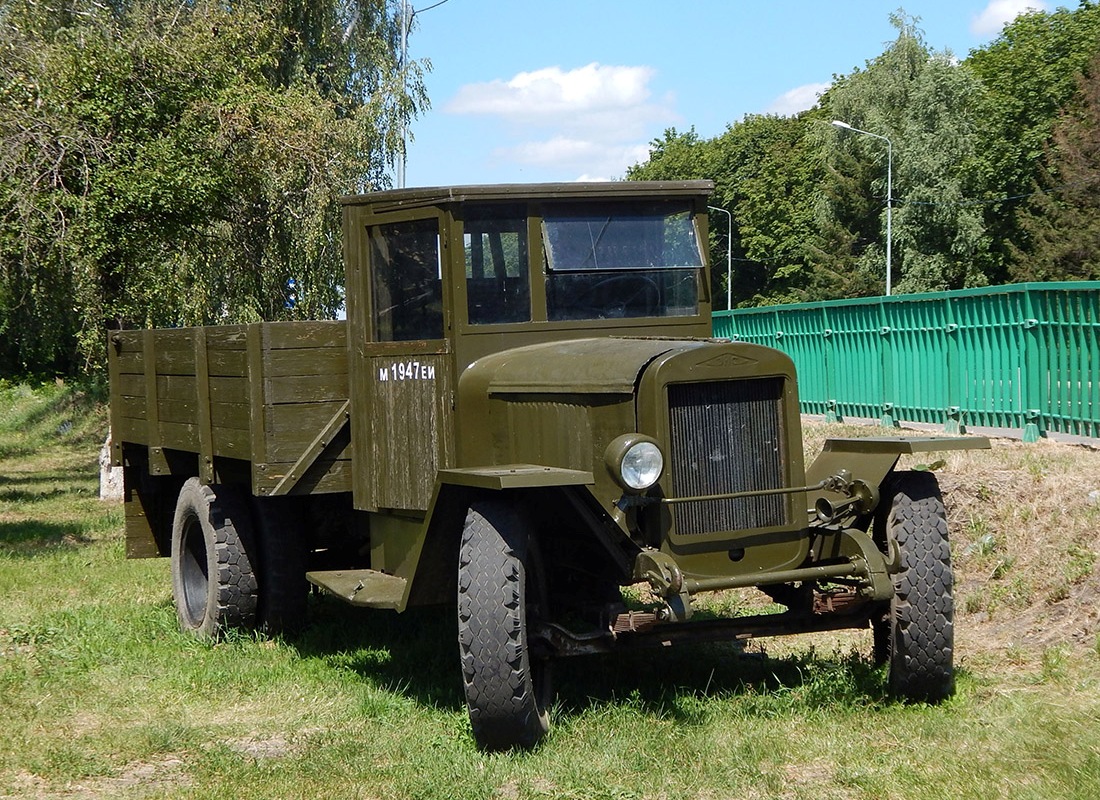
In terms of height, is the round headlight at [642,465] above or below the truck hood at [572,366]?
below

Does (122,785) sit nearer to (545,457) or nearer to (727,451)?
(545,457)

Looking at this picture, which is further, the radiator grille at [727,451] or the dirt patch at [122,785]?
the radiator grille at [727,451]

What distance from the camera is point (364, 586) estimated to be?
22.9 feet

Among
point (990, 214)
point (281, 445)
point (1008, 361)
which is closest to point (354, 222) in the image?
point (281, 445)

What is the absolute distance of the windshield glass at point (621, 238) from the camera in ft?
22.0

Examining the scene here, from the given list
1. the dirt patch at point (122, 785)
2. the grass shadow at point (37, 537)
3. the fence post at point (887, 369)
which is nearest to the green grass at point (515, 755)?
the dirt patch at point (122, 785)

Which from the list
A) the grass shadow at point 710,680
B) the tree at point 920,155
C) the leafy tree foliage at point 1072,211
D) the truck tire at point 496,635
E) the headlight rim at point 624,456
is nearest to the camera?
the truck tire at point 496,635

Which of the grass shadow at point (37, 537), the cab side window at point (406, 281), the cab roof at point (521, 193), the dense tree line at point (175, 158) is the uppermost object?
the dense tree line at point (175, 158)

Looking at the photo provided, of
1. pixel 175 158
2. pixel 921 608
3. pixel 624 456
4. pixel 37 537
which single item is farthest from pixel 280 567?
pixel 175 158

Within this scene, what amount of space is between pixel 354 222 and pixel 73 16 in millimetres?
12102

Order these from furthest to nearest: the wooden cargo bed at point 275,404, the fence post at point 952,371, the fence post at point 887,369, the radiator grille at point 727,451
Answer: the fence post at point 887,369 → the fence post at point 952,371 → the wooden cargo bed at point 275,404 → the radiator grille at point 727,451

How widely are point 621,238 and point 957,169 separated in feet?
144

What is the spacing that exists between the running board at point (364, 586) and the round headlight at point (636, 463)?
4.16 ft

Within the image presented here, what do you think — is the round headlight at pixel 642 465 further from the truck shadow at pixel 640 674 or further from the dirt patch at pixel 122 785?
the dirt patch at pixel 122 785
